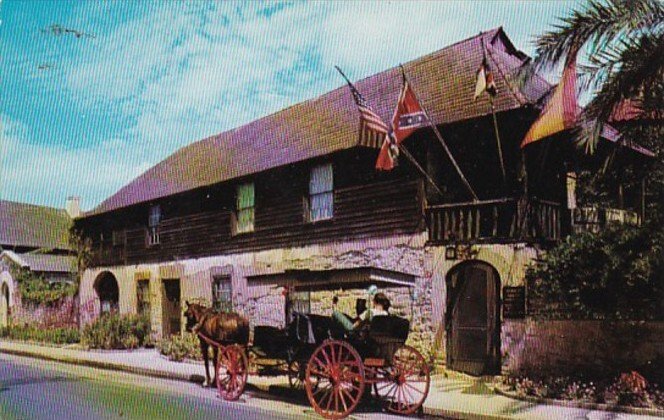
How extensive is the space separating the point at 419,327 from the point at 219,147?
11285 mm

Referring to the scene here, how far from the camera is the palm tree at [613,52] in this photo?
8.21m

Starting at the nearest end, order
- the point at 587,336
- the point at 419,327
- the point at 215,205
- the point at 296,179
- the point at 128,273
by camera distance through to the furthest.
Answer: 1. the point at 587,336
2. the point at 419,327
3. the point at 296,179
4. the point at 215,205
5. the point at 128,273

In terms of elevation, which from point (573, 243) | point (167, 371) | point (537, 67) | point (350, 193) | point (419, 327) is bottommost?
point (167, 371)

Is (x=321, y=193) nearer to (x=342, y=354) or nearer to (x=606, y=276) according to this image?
(x=342, y=354)

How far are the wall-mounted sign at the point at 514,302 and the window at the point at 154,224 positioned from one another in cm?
1329

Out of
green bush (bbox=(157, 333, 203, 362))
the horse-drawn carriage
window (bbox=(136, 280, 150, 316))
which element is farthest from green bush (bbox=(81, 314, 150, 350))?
the horse-drawn carriage

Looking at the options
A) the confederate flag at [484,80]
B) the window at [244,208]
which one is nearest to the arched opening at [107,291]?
the window at [244,208]

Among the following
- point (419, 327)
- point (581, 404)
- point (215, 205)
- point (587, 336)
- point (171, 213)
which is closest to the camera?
point (581, 404)

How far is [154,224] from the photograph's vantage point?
2256 centimetres

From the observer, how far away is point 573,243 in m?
11.2

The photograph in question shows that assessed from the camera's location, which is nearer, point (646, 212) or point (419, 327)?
point (419, 327)

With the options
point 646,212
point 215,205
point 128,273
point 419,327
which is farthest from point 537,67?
point 128,273

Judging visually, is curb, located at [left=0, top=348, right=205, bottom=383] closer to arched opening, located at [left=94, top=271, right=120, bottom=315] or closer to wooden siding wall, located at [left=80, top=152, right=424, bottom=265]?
wooden siding wall, located at [left=80, top=152, right=424, bottom=265]

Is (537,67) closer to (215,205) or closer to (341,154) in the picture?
(341,154)
